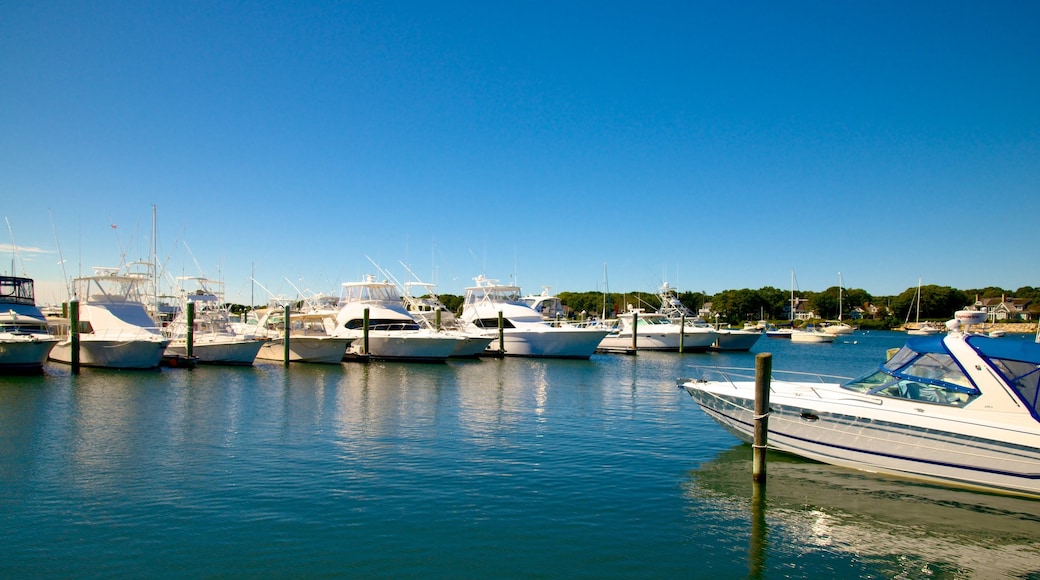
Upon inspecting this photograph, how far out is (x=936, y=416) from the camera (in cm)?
1308

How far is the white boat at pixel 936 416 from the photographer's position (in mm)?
12391

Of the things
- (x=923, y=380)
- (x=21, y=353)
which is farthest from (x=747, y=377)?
(x=21, y=353)

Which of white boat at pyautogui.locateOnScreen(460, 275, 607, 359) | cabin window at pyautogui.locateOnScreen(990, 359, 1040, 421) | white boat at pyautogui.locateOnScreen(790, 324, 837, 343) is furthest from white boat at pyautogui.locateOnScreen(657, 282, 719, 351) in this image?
cabin window at pyautogui.locateOnScreen(990, 359, 1040, 421)

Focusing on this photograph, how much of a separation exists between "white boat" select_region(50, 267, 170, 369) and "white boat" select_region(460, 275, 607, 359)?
891 inches

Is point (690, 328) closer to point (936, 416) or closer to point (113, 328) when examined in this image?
point (113, 328)

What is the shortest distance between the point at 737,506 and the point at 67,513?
41.2 ft

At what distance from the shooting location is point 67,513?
1200cm

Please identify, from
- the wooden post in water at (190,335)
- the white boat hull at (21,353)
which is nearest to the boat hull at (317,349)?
the wooden post in water at (190,335)

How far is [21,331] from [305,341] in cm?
1521

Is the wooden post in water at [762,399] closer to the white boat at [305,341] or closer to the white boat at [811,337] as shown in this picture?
the white boat at [305,341]

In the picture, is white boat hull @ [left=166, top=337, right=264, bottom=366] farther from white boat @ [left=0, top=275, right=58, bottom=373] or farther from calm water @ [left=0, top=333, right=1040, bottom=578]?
calm water @ [left=0, top=333, right=1040, bottom=578]

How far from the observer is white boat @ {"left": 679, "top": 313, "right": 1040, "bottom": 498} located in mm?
12391

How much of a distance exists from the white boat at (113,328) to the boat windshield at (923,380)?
118ft

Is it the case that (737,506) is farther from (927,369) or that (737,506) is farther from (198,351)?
(198,351)
